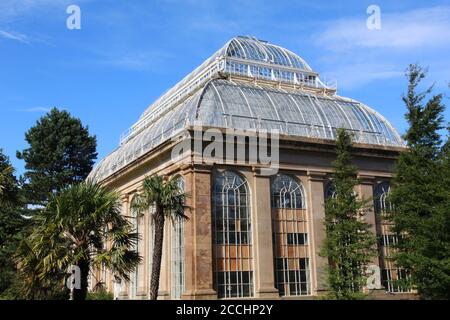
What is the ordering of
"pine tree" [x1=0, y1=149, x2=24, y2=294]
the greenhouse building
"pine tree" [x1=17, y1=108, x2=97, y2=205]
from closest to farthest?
1. "pine tree" [x1=0, y1=149, x2=24, y2=294]
2. the greenhouse building
3. "pine tree" [x1=17, y1=108, x2=97, y2=205]

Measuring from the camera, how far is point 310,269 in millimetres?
36875

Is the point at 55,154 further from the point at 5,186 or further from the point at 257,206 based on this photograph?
the point at 5,186

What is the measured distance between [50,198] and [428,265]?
793 inches

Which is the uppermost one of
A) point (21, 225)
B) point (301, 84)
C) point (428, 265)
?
point (301, 84)

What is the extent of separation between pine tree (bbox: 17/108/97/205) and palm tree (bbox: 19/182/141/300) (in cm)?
4209

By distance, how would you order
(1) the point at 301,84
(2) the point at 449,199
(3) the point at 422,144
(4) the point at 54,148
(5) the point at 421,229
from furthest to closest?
(4) the point at 54,148, (1) the point at 301,84, (3) the point at 422,144, (5) the point at 421,229, (2) the point at 449,199

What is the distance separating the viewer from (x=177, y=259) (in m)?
35.6

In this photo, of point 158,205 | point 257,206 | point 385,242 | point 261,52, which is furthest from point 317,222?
point 261,52

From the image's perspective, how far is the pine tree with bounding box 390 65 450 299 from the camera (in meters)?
27.8

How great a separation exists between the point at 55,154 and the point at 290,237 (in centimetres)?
4194

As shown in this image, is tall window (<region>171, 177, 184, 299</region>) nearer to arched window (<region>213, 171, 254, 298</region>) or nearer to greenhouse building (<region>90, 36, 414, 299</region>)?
greenhouse building (<region>90, 36, 414, 299</region>)

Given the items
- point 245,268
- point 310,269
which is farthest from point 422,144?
point 245,268

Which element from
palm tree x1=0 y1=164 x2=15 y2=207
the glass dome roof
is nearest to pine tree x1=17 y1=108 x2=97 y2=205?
the glass dome roof
